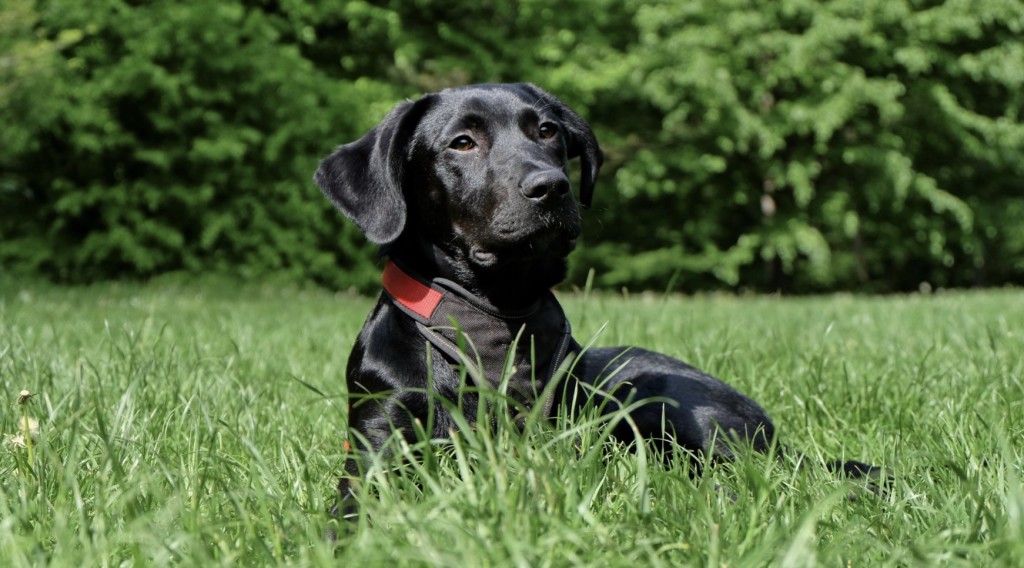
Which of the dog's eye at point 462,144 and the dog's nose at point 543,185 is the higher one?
the dog's eye at point 462,144

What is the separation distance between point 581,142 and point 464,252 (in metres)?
0.79

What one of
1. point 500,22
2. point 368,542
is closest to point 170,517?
point 368,542

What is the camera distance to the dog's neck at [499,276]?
9.07ft

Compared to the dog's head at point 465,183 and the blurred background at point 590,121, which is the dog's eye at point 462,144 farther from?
the blurred background at point 590,121

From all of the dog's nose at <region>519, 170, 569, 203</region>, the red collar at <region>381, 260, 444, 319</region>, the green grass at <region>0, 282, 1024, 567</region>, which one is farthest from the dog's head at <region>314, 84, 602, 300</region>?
the green grass at <region>0, 282, 1024, 567</region>

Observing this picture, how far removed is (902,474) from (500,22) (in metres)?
17.4

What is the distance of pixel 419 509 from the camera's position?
62.3 inches

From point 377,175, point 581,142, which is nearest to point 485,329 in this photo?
point 377,175

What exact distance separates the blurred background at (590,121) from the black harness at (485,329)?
1020 cm

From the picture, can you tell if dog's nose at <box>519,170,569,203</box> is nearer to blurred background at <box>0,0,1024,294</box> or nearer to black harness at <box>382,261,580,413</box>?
black harness at <box>382,261,580,413</box>

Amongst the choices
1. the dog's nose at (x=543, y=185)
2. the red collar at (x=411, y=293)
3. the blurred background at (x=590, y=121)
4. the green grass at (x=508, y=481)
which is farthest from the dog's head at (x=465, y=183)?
the blurred background at (x=590, y=121)

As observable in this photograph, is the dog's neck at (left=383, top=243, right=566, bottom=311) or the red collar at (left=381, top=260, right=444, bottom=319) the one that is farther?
the dog's neck at (left=383, top=243, right=566, bottom=311)

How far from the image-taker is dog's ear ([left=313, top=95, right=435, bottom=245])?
2.71 metres

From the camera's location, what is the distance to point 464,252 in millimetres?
2758
